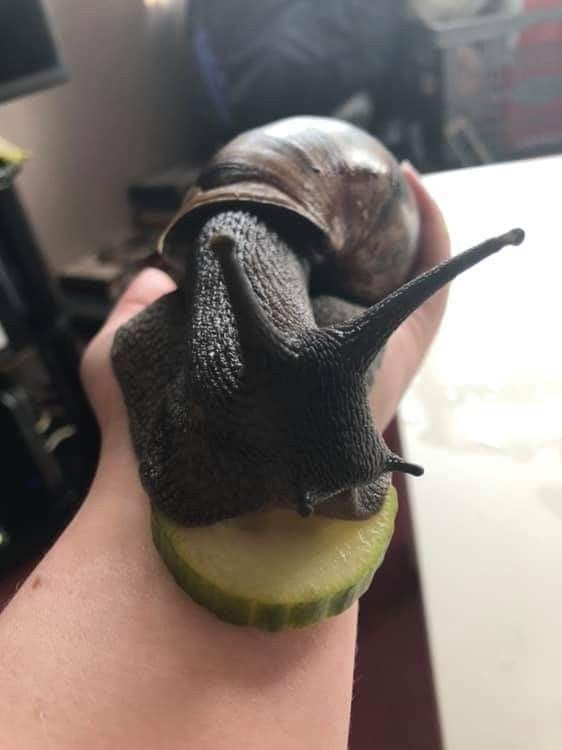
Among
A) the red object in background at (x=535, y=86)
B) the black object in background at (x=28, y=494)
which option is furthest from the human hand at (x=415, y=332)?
the red object in background at (x=535, y=86)

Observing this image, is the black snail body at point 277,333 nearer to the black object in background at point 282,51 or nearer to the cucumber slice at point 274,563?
the cucumber slice at point 274,563

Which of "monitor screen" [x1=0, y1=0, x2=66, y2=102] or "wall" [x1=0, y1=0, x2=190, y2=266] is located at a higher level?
"monitor screen" [x1=0, y1=0, x2=66, y2=102]

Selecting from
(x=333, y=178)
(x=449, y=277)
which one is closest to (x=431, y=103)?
(x=333, y=178)

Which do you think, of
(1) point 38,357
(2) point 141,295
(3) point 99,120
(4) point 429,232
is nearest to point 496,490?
(4) point 429,232

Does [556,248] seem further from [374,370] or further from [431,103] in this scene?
[431,103]

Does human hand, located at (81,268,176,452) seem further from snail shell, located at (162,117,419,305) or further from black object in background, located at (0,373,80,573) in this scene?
black object in background, located at (0,373,80,573)

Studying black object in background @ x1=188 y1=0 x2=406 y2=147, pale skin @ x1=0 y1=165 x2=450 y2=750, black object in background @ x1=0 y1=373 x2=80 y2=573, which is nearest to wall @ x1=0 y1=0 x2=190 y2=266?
black object in background @ x1=188 y1=0 x2=406 y2=147
